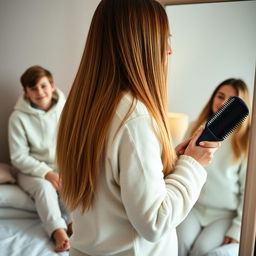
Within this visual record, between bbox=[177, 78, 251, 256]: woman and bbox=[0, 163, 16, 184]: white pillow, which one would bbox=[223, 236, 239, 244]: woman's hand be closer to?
bbox=[177, 78, 251, 256]: woman

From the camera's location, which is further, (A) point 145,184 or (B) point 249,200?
(B) point 249,200

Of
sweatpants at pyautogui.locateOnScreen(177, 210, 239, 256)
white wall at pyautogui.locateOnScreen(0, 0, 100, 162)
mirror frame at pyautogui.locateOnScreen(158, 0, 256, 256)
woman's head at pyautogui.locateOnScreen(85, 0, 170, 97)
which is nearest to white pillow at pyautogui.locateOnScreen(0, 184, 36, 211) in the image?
white wall at pyautogui.locateOnScreen(0, 0, 100, 162)

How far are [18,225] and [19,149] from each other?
0.42 metres

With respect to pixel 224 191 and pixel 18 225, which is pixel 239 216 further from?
pixel 18 225

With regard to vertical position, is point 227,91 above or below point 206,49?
below

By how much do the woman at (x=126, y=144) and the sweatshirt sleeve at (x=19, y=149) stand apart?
3.29 ft

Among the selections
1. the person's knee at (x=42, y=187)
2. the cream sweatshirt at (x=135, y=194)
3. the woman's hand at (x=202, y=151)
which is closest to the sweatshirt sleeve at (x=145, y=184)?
the cream sweatshirt at (x=135, y=194)

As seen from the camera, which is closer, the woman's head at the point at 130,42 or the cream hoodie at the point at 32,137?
the woman's head at the point at 130,42

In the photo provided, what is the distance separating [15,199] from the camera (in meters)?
1.44

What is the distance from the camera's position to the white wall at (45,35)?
117cm

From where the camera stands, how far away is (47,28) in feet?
4.22

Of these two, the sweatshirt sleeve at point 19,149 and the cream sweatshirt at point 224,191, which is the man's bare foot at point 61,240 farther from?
the cream sweatshirt at point 224,191

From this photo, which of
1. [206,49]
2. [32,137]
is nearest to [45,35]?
[32,137]

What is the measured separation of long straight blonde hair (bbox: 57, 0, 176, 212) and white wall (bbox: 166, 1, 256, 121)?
48cm
